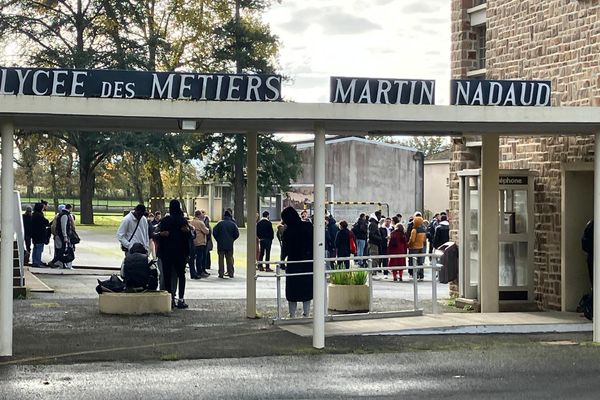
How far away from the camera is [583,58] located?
18.6m

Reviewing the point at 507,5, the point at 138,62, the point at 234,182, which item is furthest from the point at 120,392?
the point at 234,182

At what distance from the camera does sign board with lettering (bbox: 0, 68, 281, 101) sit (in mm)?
13367

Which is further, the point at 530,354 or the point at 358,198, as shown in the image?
the point at 358,198

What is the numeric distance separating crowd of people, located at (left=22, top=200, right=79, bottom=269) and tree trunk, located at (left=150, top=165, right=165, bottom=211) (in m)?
29.3

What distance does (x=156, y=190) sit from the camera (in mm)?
66750

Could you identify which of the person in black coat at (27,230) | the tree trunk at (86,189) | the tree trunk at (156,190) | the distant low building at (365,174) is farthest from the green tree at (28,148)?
the person in black coat at (27,230)

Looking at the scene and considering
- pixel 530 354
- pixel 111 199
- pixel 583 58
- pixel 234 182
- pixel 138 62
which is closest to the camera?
pixel 530 354

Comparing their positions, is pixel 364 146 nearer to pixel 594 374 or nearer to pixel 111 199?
pixel 111 199

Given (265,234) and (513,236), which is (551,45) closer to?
(513,236)

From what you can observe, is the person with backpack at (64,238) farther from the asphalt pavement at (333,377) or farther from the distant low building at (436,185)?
the distant low building at (436,185)

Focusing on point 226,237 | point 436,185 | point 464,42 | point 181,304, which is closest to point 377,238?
point 226,237

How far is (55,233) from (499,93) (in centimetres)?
1730

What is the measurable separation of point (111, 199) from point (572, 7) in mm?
93874

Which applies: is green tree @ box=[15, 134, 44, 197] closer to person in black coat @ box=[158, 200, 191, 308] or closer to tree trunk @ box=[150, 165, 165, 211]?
tree trunk @ box=[150, 165, 165, 211]
